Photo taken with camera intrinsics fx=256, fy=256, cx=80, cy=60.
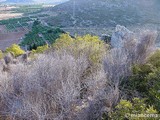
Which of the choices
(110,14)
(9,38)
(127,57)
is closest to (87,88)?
(127,57)

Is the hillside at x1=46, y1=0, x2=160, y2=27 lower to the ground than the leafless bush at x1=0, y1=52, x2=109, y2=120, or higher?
lower

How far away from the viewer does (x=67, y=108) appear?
14.6m

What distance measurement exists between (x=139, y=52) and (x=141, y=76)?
3369 millimetres

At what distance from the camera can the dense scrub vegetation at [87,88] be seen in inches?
555

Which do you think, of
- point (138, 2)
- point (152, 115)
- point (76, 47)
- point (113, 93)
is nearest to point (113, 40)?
point (76, 47)

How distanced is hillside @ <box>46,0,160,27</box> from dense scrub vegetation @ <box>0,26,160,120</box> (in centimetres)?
5872

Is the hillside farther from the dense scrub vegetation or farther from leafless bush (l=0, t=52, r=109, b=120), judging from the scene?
leafless bush (l=0, t=52, r=109, b=120)

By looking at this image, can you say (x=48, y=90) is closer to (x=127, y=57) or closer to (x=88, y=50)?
(x=127, y=57)

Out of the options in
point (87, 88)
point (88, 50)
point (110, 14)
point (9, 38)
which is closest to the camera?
point (87, 88)

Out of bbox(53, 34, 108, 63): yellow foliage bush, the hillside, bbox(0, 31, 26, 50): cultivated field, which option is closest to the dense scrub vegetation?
bbox(53, 34, 108, 63): yellow foliage bush

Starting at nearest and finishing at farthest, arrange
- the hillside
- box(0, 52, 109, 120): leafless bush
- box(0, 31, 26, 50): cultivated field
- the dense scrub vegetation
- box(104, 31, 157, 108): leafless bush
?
the dense scrub vegetation < box(0, 52, 109, 120): leafless bush < box(104, 31, 157, 108): leafless bush < box(0, 31, 26, 50): cultivated field < the hillside

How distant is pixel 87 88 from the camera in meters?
16.9

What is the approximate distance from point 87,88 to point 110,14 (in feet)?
253

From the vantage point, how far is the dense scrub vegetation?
1409 cm
